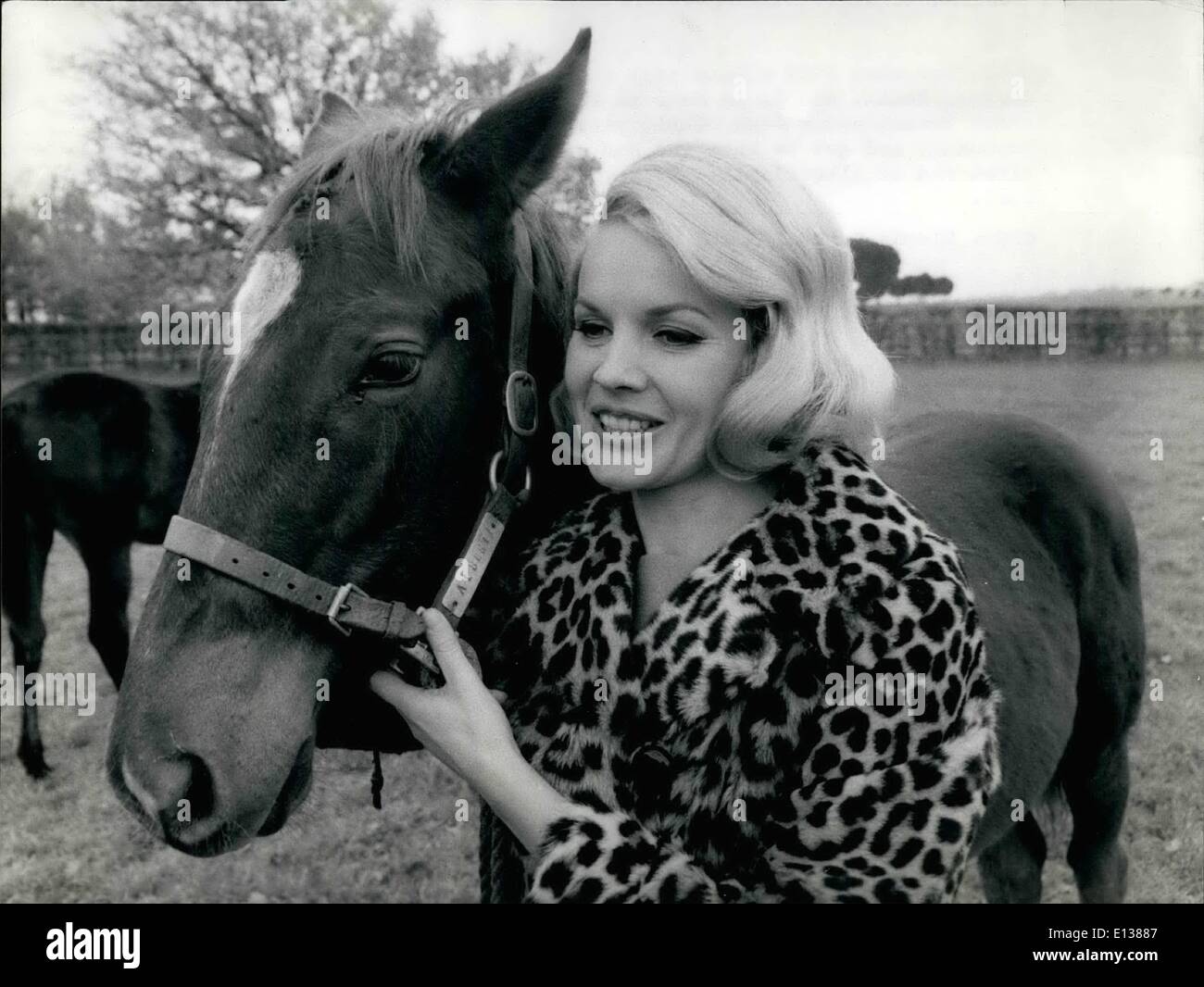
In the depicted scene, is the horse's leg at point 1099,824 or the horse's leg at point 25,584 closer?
the horse's leg at point 1099,824

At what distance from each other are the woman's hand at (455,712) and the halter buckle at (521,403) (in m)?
0.36

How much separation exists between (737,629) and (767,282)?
1.79ft

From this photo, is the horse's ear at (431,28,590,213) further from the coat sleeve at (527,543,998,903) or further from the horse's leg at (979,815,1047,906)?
the horse's leg at (979,815,1047,906)

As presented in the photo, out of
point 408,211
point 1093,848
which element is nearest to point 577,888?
point 408,211

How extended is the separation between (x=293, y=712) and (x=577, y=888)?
53cm

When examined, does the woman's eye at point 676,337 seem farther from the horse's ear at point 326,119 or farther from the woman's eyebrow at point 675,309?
the horse's ear at point 326,119

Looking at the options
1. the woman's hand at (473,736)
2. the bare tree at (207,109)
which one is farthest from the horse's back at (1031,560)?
the bare tree at (207,109)

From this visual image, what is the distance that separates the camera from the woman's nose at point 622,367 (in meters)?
1.48

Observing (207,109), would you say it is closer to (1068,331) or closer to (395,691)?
(1068,331)

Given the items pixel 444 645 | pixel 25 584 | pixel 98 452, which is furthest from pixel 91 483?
pixel 444 645

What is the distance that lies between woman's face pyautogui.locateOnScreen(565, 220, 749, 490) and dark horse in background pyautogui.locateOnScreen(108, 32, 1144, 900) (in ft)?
0.81

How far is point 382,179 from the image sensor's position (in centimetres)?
156

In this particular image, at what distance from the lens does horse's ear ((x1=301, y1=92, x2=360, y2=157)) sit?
1867 millimetres

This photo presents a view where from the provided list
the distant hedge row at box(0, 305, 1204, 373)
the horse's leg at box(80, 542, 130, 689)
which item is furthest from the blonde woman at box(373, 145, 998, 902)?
the horse's leg at box(80, 542, 130, 689)
